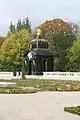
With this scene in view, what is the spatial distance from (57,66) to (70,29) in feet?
39.0

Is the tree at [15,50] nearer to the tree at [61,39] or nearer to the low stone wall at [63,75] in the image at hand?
the tree at [61,39]

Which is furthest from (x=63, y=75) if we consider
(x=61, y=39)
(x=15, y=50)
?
(x=15, y=50)

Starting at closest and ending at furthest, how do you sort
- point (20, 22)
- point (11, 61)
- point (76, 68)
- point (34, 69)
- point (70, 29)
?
1. point (34, 69)
2. point (76, 68)
3. point (11, 61)
4. point (70, 29)
5. point (20, 22)

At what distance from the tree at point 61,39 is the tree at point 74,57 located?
2.22m

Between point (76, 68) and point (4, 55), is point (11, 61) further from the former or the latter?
point (76, 68)

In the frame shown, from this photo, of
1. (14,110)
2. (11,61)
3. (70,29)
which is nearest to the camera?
(14,110)

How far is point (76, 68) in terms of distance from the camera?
6431 centimetres

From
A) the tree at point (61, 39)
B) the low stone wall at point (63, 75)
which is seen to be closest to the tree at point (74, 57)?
the tree at point (61, 39)

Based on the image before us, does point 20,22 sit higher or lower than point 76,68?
higher

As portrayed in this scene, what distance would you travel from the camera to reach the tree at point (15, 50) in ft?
228

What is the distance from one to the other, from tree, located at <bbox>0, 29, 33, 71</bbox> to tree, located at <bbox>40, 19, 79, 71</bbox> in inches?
224

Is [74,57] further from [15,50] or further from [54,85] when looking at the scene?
[54,85]

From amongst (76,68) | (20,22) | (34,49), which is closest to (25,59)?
→ (34,49)

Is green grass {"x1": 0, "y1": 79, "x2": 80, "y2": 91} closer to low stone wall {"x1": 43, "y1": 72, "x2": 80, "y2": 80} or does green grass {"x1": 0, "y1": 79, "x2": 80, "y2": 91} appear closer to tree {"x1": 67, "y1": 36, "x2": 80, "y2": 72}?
low stone wall {"x1": 43, "y1": 72, "x2": 80, "y2": 80}
